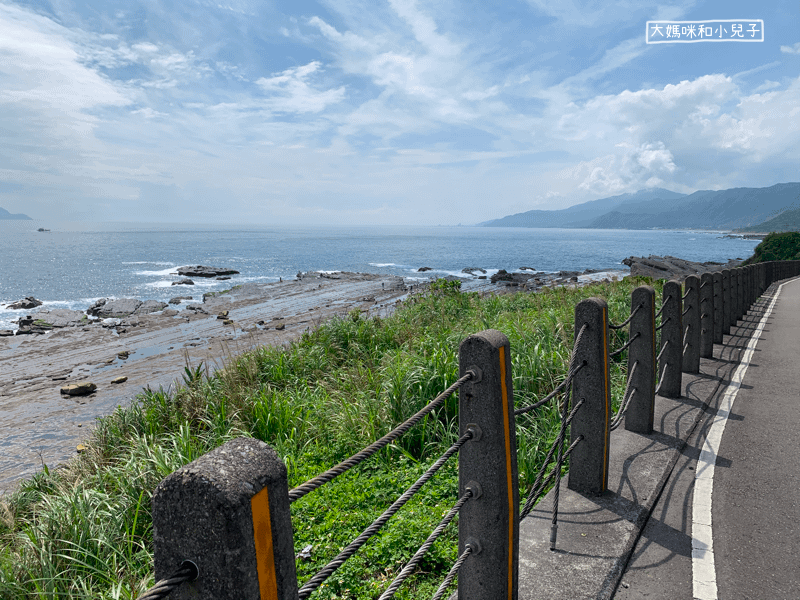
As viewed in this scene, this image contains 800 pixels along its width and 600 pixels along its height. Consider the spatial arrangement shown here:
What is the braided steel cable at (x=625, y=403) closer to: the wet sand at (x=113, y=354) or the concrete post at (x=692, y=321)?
Result: the concrete post at (x=692, y=321)

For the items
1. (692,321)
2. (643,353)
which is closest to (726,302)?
(692,321)

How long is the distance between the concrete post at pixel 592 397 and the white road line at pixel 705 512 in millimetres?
646

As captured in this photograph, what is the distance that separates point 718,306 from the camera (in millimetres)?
8469

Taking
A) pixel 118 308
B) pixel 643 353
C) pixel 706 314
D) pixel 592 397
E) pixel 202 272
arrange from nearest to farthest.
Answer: pixel 592 397, pixel 643 353, pixel 706 314, pixel 118 308, pixel 202 272

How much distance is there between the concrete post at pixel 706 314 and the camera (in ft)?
24.0

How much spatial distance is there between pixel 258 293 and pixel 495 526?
35.6 meters

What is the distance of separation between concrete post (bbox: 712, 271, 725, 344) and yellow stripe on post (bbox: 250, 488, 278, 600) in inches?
338

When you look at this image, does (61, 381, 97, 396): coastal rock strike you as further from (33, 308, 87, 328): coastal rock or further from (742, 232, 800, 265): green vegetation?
(742, 232, 800, 265): green vegetation

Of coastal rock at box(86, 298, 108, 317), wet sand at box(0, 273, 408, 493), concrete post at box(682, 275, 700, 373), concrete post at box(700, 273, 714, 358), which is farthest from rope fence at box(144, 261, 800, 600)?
coastal rock at box(86, 298, 108, 317)

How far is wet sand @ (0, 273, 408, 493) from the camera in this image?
482 inches

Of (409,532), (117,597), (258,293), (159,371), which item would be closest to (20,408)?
(159,371)

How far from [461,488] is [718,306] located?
822 centimetres

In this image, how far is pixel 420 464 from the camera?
15.9ft

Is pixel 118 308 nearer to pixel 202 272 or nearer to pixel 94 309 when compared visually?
pixel 94 309
